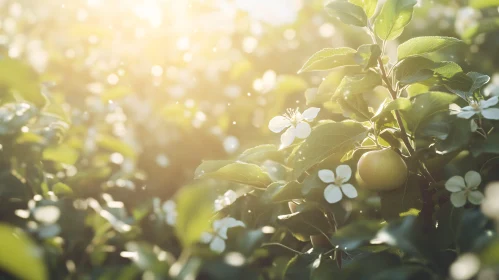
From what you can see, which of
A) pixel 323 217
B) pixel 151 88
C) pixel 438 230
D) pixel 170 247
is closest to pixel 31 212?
pixel 170 247

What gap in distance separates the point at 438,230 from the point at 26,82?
28.2 inches

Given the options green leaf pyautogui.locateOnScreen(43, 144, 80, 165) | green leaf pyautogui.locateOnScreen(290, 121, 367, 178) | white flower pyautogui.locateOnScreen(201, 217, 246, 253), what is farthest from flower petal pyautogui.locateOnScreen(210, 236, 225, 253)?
green leaf pyautogui.locateOnScreen(43, 144, 80, 165)

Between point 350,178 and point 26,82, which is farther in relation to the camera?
point 350,178

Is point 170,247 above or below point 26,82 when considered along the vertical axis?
below

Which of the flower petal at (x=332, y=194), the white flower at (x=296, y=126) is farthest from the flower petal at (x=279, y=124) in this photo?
the flower petal at (x=332, y=194)

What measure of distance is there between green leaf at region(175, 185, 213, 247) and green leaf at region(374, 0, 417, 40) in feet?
2.39

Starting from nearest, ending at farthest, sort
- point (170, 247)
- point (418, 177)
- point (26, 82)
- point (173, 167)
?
point (26, 82) → point (418, 177) → point (170, 247) → point (173, 167)

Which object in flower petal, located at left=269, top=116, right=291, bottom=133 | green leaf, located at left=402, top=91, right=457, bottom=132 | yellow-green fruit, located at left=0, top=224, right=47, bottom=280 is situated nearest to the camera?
yellow-green fruit, located at left=0, top=224, right=47, bottom=280

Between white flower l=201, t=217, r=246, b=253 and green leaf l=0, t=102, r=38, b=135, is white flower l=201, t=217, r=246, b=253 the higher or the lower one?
the lower one

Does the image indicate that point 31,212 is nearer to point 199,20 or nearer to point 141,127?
point 141,127

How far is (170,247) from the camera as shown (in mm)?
1386

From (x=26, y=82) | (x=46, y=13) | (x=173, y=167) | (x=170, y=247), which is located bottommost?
(x=173, y=167)

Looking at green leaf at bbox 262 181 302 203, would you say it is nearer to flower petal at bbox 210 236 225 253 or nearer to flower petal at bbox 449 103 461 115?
flower petal at bbox 210 236 225 253

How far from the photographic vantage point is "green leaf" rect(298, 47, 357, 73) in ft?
3.50
